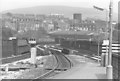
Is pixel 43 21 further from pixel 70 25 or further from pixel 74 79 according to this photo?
pixel 74 79

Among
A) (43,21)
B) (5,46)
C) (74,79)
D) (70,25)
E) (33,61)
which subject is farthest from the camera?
(43,21)

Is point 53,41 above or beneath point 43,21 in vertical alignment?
beneath

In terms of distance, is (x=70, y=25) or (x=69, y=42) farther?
(x=70, y=25)

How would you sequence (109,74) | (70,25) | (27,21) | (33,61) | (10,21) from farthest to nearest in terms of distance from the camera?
(70,25)
(27,21)
(10,21)
(33,61)
(109,74)

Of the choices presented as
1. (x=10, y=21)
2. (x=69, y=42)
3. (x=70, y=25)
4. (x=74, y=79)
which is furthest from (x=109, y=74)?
(x=70, y=25)

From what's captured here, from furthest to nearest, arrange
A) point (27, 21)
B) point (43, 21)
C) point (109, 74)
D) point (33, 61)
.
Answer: point (43, 21) < point (27, 21) < point (33, 61) < point (109, 74)

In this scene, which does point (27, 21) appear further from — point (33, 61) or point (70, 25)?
point (33, 61)

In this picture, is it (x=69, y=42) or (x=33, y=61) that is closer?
(x=33, y=61)

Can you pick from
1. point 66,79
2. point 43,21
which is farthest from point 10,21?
point 66,79

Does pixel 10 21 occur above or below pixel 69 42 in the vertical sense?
above
